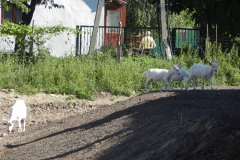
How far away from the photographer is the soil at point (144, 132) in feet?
26.5

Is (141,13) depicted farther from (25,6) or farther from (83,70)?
(83,70)

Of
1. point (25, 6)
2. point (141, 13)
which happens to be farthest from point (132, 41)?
point (141, 13)

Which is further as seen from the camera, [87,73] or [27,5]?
[27,5]

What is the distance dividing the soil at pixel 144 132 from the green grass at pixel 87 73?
3099 mm

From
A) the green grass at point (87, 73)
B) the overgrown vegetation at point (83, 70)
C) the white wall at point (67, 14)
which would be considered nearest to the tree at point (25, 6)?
the overgrown vegetation at point (83, 70)

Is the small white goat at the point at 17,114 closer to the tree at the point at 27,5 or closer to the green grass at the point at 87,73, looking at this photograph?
the green grass at the point at 87,73

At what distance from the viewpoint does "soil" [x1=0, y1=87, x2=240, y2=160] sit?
26.5ft

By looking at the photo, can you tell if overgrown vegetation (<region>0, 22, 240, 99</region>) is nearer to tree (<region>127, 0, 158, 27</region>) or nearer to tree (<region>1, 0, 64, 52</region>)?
tree (<region>1, 0, 64, 52</region>)

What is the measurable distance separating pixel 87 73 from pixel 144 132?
11023 millimetres

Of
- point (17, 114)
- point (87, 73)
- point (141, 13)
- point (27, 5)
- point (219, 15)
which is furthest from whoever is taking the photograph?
point (141, 13)

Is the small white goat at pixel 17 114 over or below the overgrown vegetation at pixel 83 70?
below

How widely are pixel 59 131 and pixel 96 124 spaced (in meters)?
0.95

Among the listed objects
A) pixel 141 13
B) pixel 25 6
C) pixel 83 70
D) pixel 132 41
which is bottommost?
pixel 83 70

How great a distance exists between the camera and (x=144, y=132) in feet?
34.6
